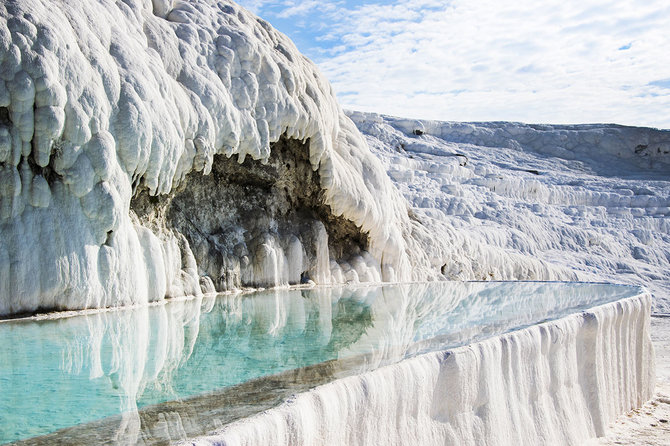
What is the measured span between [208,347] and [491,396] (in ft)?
5.91

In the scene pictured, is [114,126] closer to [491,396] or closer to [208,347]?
[208,347]

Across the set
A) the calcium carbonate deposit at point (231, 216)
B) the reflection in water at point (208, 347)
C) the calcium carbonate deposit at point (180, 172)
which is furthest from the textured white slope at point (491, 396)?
the calcium carbonate deposit at point (180, 172)

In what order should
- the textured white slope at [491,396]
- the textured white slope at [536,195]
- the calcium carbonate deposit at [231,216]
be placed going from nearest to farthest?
the textured white slope at [491,396] < the calcium carbonate deposit at [231,216] < the textured white slope at [536,195]

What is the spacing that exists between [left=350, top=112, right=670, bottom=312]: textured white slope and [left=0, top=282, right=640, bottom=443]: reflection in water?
6.09 meters

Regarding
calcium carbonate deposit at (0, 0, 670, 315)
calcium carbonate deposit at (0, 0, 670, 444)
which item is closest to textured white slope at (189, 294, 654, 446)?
calcium carbonate deposit at (0, 0, 670, 444)

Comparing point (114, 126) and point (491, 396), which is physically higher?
point (114, 126)

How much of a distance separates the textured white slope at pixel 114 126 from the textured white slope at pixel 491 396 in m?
3.27

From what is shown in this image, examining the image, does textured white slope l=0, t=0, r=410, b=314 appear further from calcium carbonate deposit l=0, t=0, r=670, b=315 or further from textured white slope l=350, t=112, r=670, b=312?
textured white slope l=350, t=112, r=670, b=312

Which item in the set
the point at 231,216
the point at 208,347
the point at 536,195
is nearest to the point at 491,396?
the point at 208,347

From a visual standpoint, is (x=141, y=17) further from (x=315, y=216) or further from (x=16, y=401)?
(x=16, y=401)

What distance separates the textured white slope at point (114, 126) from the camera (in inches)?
207

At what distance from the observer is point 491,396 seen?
397 cm

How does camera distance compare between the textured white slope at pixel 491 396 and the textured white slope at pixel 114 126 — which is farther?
the textured white slope at pixel 114 126

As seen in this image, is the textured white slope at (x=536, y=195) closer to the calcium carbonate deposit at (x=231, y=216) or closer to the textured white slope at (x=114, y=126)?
the calcium carbonate deposit at (x=231, y=216)
